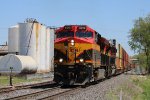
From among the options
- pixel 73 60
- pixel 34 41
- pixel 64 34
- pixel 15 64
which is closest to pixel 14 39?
pixel 34 41

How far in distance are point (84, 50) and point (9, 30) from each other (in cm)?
3082

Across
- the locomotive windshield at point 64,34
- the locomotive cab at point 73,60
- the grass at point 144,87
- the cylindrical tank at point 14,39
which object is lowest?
the grass at point 144,87

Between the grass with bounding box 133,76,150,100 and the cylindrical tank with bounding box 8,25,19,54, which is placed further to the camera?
the cylindrical tank with bounding box 8,25,19,54

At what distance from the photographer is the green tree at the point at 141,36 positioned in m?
73.1

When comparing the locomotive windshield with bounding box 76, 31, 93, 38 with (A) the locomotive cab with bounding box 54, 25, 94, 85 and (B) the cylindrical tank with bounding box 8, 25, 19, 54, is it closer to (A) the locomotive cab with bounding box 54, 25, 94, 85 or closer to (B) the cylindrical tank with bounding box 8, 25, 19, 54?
(A) the locomotive cab with bounding box 54, 25, 94, 85

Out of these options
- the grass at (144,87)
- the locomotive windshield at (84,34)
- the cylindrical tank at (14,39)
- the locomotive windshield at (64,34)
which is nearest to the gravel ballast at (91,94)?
the grass at (144,87)

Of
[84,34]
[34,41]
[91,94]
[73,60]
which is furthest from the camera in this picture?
[34,41]

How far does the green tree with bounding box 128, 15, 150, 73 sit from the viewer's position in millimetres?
73125

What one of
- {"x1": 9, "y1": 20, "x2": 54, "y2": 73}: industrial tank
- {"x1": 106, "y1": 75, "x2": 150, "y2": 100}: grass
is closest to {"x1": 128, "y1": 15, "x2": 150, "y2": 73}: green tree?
{"x1": 9, "y1": 20, "x2": 54, "y2": 73}: industrial tank

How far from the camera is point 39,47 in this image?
54906mm

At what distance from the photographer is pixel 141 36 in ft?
246

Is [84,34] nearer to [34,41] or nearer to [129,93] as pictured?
[129,93]

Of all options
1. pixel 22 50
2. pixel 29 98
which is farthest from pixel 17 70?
pixel 29 98

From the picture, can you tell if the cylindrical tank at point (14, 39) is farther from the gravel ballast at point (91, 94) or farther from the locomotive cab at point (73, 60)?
the gravel ballast at point (91, 94)
